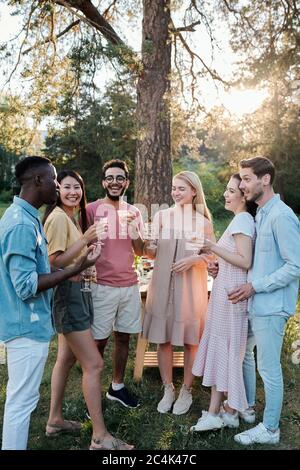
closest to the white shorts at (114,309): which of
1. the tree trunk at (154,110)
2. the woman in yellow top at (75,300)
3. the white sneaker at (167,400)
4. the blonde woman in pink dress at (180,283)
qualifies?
the blonde woman in pink dress at (180,283)

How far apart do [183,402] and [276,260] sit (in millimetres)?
1461

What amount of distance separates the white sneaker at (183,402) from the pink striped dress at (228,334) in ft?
1.34

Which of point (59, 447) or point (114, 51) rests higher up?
point (114, 51)

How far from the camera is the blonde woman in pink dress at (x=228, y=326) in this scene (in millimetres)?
3297

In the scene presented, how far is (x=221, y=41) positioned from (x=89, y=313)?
645 centimetres

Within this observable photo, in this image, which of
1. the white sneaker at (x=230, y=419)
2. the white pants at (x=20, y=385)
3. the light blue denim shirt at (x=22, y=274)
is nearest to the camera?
the light blue denim shirt at (x=22, y=274)

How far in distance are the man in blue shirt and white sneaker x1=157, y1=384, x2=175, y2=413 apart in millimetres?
1505

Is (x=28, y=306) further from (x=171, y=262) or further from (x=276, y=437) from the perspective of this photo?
(x=276, y=437)

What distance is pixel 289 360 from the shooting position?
489 cm

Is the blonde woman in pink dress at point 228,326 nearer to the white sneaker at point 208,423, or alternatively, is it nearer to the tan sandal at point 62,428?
the white sneaker at point 208,423

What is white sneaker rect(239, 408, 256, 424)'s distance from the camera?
3.58 metres

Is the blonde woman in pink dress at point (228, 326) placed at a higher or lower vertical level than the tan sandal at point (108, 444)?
higher
